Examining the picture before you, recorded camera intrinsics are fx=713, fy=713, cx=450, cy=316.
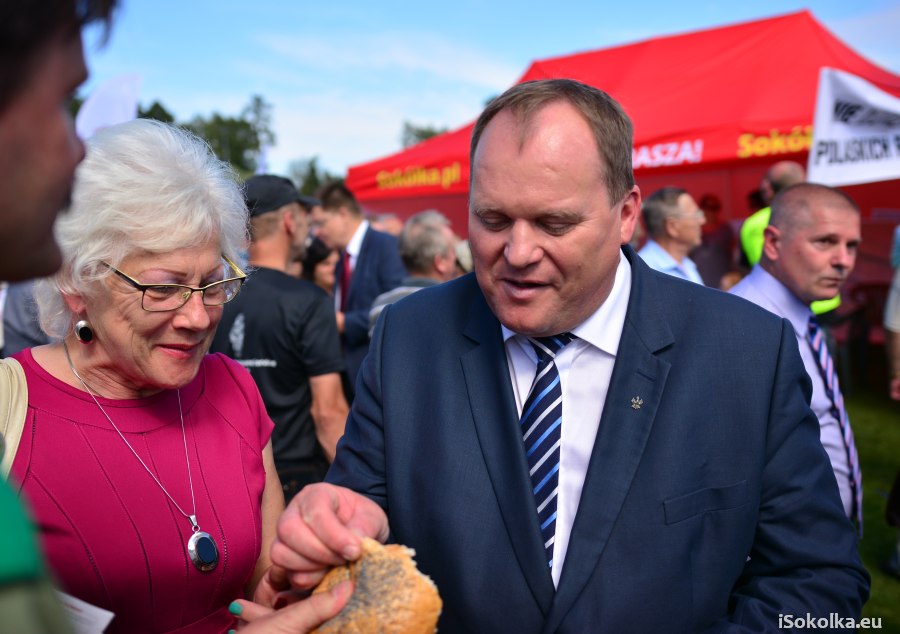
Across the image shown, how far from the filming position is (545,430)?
1912 mm

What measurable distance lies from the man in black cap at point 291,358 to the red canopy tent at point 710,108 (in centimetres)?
594

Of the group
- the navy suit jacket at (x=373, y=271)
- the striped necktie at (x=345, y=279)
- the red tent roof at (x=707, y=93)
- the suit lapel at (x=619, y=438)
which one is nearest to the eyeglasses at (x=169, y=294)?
the suit lapel at (x=619, y=438)

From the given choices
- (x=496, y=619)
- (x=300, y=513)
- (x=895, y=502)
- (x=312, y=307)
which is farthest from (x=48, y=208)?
(x=895, y=502)

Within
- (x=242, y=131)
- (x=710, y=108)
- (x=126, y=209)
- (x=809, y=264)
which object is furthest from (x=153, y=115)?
(x=242, y=131)

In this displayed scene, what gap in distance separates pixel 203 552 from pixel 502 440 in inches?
35.7

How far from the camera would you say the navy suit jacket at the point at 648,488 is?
5.67 ft

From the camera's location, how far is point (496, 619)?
1.75m

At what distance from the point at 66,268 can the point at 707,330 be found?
180cm

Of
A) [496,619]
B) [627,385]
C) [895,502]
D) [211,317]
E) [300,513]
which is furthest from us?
[895,502]

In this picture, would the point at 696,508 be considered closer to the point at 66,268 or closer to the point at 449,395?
the point at 449,395

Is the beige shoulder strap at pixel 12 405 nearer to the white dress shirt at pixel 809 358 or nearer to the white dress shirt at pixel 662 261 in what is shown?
the white dress shirt at pixel 809 358

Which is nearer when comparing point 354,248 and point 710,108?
point 354,248

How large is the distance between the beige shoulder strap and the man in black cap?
186 centimetres

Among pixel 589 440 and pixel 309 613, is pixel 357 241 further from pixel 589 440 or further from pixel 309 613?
pixel 309 613
